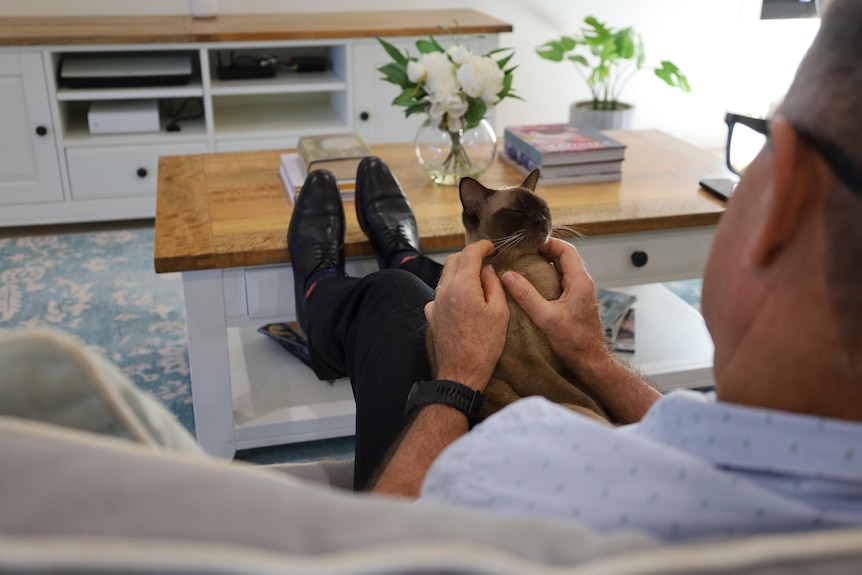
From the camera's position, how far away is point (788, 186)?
0.46 metres

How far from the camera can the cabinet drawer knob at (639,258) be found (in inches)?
68.1

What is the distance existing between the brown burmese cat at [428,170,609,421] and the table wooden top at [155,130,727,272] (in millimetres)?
423

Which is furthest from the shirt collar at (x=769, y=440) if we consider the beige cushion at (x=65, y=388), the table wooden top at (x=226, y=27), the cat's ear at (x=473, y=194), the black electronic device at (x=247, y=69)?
the black electronic device at (x=247, y=69)

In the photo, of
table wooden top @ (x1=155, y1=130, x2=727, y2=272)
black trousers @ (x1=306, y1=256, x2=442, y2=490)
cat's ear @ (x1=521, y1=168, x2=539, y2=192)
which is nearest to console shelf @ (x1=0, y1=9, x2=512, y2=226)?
table wooden top @ (x1=155, y1=130, x2=727, y2=272)

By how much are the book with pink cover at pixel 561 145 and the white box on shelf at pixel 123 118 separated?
1445 millimetres

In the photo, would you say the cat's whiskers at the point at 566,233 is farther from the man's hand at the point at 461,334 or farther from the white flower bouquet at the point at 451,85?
the man's hand at the point at 461,334

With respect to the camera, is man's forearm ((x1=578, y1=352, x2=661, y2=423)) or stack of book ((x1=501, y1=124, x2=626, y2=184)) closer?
man's forearm ((x1=578, y1=352, x2=661, y2=423))

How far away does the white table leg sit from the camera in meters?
1.53

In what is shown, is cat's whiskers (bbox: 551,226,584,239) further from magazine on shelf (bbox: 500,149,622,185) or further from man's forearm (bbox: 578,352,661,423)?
man's forearm (bbox: 578,352,661,423)

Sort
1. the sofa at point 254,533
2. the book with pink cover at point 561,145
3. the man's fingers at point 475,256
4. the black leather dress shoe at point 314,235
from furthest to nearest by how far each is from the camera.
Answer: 1. the book with pink cover at point 561,145
2. the black leather dress shoe at point 314,235
3. the man's fingers at point 475,256
4. the sofa at point 254,533

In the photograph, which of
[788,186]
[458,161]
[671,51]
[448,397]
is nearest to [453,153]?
[458,161]

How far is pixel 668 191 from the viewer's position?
6.09ft

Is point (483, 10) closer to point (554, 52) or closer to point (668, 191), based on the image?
point (554, 52)

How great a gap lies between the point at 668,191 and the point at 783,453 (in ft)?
4.77
